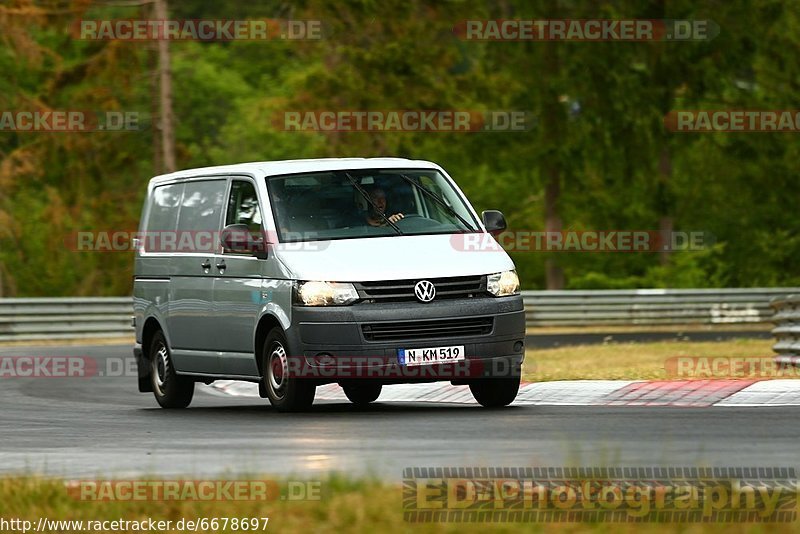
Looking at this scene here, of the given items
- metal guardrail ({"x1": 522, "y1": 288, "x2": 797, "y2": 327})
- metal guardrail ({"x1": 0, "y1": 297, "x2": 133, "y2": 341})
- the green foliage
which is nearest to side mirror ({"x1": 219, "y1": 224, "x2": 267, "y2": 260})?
metal guardrail ({"x1": 0, "y1": 297, "x2": 133, "y2": 341})

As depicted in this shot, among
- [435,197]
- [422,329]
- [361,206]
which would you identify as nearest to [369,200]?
[361,206]

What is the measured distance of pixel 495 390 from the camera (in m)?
14.9

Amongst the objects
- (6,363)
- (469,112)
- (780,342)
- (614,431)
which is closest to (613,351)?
(780,342)

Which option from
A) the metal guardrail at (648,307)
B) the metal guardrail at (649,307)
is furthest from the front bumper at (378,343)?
the metal guardrail at (649,307)

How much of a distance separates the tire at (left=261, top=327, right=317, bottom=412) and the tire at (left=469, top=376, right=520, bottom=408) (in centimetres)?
147

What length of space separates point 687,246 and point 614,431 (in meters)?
34.3

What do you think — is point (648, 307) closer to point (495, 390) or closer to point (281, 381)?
point (495, 390)

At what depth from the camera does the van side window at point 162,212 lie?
669 inches

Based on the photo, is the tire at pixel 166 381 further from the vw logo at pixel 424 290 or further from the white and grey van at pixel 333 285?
the vw logo at pixel 424 290

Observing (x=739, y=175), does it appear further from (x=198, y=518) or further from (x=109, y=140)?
(x=198, y=518)

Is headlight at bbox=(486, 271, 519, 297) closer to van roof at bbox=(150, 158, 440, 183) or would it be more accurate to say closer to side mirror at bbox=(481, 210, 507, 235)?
side mirror at bbox=(481, 210, 507, 235)

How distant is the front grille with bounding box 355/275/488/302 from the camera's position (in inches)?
553

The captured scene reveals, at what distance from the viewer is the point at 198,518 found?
26.2 feet

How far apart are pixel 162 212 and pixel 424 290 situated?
4.21 metres
